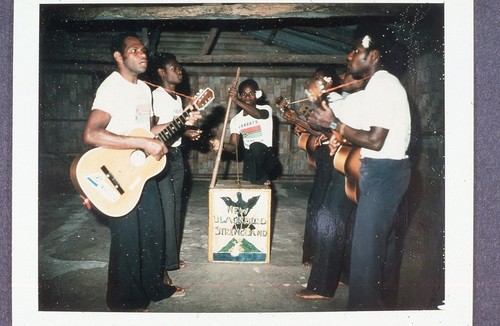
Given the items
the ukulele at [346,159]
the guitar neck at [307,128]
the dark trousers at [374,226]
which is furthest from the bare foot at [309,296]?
the guitar neck at [307,128]

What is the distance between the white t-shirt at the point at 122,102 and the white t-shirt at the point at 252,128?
177cm

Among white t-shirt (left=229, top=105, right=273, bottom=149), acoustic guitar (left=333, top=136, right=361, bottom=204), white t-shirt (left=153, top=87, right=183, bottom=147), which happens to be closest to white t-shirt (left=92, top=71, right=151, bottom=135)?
white t-shirt (left=153, top=87, right=183, bottom=147)

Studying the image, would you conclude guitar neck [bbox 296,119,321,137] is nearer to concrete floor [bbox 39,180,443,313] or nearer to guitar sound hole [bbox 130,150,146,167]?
concrete floor [bbox 39,180,443,313]

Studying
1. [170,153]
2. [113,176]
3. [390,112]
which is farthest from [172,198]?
[390,112]

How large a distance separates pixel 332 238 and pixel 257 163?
162 cm

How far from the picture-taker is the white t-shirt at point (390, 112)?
2.06m

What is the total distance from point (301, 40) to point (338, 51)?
2.32 ft

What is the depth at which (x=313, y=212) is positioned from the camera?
10.5 feet

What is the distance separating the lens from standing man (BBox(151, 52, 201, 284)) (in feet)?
9.57

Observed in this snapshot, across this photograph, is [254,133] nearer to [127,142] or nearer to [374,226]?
[127,142]

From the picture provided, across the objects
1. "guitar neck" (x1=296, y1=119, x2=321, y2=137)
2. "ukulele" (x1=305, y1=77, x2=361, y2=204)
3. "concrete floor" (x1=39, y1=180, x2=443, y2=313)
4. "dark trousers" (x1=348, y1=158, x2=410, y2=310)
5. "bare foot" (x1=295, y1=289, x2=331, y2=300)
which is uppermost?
"guitar neck" (x1=296, y1=119, x2=321, y2=137)

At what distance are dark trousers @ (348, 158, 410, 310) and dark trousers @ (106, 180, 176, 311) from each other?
1.32m

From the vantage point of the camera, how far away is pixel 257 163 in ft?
13.5

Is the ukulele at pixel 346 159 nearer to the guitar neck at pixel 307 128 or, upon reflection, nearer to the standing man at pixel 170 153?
the guitar neck at pixel 307 128
